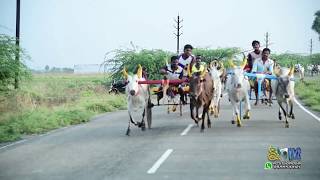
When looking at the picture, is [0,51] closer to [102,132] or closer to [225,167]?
[102,132]

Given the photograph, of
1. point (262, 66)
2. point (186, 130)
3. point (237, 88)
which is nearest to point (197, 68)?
point (237, 88)

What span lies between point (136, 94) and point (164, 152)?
4.06 meters

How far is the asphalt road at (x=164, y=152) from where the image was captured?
9.72 m

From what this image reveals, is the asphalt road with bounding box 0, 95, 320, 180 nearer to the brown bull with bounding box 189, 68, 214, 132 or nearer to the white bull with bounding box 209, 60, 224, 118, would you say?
the brown bull with bounding box 189, 68, 214, 132

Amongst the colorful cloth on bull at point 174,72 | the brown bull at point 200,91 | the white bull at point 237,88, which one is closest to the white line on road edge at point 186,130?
the brown bull at point 200,91

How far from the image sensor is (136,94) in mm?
15617

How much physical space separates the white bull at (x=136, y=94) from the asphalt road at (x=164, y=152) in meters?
0.69

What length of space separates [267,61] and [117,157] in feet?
31.2

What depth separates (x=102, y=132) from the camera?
16266 mm

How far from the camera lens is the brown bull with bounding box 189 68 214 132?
50.8 feet

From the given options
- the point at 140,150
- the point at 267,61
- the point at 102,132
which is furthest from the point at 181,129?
the point at 267,61

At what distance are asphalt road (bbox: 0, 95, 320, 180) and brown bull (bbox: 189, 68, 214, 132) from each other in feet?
2.18

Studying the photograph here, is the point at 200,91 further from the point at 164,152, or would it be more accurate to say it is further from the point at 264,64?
the point at 264,64

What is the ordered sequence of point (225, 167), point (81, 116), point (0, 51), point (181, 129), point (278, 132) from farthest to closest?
1. point (81, 116)
2. point (0, 51)
3. point (181, 129)
4. point (278, 132)
5. point (225, 167)
